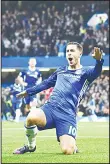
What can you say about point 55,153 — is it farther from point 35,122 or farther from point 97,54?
point 97,54

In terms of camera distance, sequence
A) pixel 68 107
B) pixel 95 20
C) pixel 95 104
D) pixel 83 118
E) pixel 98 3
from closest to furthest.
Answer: pixel 68 107, pixel 83 118, pixel 95 104, pixel 95 20, pixel 98 3

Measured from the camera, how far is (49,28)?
41.8m

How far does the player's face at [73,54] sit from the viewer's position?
36.5ft

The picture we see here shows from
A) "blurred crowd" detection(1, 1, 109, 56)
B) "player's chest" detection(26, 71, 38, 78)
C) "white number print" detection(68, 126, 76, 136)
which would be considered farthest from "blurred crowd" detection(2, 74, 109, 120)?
"white number print" detection(68, 126, 76, 136)

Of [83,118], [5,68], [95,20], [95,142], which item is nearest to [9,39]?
[5,68]

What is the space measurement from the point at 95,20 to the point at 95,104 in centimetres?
796

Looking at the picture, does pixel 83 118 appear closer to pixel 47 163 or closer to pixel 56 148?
pixel 56 148

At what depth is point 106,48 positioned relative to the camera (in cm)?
3900

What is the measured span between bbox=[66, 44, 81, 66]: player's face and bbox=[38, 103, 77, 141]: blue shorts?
85 cm

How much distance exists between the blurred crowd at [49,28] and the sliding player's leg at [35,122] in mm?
26884

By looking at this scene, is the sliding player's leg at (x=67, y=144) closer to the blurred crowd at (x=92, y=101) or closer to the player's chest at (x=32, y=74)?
the player's chest at (x=32, y=74)

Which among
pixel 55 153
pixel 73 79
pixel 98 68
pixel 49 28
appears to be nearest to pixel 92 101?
pixel 49 28

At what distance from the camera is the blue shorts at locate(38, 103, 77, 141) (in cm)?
1108

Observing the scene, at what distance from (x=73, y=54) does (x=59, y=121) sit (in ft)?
3.92
